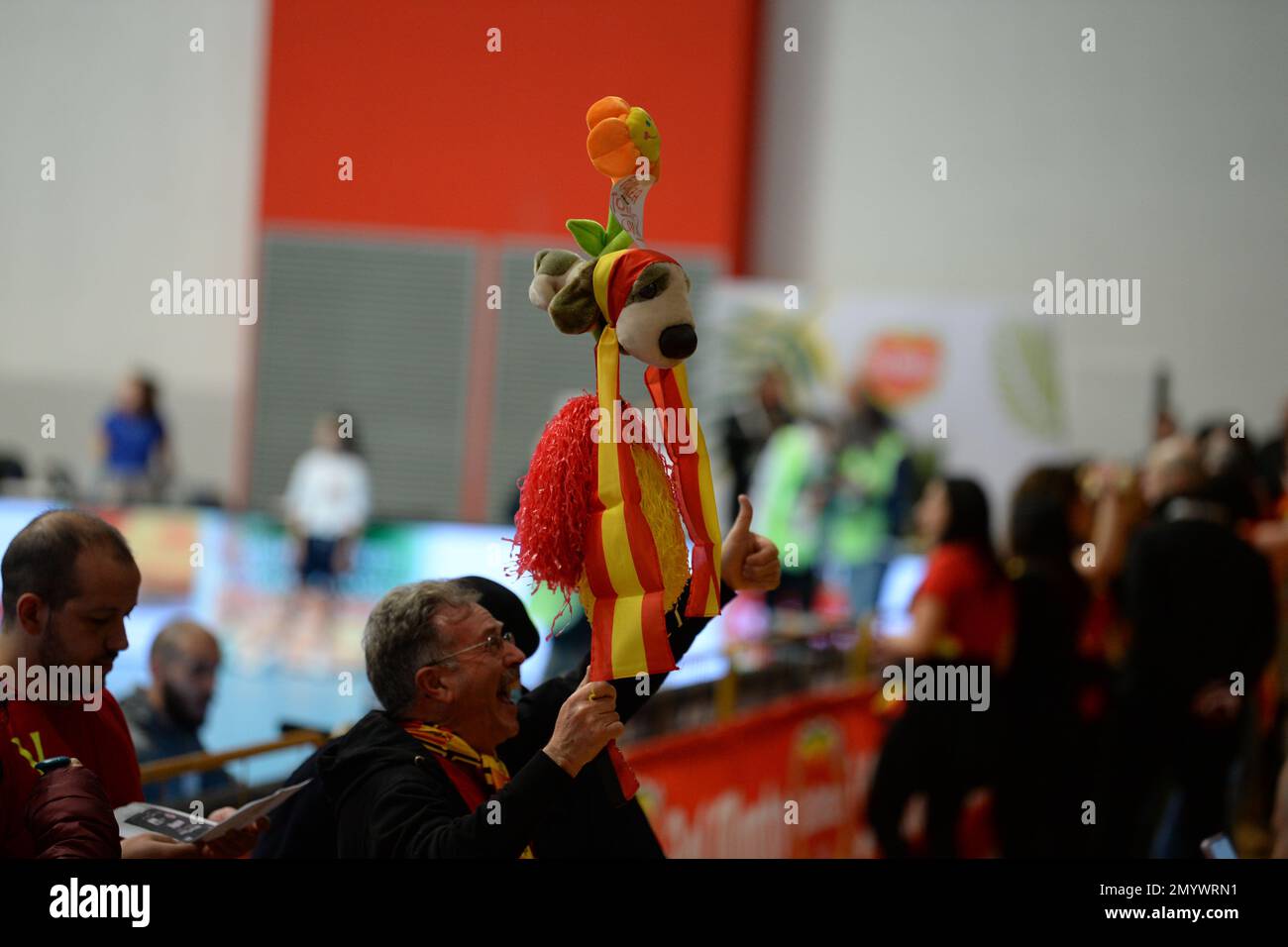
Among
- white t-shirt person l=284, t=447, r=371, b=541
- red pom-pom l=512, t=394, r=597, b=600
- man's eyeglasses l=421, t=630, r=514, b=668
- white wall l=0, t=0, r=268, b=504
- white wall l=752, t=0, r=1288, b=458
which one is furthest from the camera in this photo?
white wall l=0, t=0, r=268, b=504

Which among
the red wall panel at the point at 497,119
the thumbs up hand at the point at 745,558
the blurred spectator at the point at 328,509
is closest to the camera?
the thumbs up hand at the point at 745,558

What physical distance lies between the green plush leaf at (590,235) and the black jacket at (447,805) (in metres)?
0.51

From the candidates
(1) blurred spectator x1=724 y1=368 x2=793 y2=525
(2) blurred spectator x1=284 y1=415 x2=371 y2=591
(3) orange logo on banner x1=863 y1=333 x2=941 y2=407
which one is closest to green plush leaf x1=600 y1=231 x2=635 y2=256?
(2) blurred spectator x1=284 y1=415 x2=371 y2=591

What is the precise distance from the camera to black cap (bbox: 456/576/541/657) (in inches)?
91.4

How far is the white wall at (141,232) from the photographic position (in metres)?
11.9

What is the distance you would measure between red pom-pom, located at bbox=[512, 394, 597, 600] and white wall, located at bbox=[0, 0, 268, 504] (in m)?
10.3

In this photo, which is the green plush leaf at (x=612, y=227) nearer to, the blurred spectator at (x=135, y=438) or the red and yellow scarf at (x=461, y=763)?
the red and yellow scarf at (x=461, y=763)

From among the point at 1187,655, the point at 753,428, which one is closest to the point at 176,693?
the point at 1187,655

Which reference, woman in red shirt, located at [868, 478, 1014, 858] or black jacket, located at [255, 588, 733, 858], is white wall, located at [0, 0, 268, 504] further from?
black jacket, located at [255, 588, 733, 858]

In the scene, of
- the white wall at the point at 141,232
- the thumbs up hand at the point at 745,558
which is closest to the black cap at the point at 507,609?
the thumbs up hand at the point at 745,558

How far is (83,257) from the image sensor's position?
1205cm

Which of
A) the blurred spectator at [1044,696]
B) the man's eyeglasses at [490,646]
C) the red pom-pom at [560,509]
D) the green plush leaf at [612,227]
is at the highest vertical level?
the green plush leaf at [612,227]

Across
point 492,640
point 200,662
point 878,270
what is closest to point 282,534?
point 200,662
